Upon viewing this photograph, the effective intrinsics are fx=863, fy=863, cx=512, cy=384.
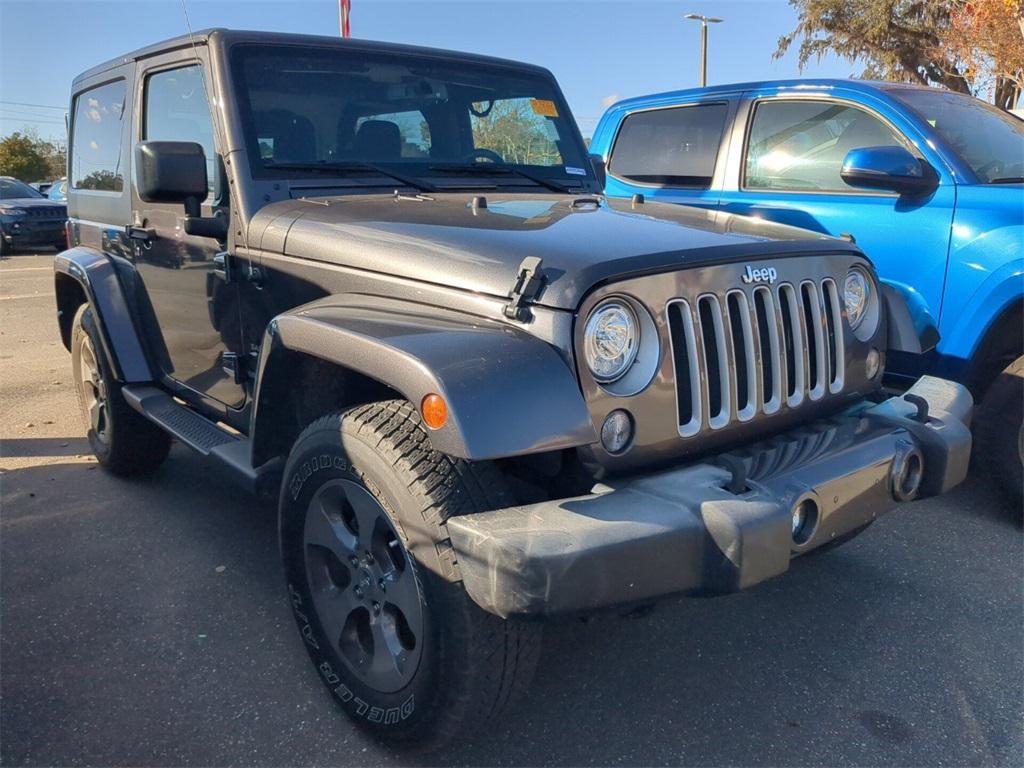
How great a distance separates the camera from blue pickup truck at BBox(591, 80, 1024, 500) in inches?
150

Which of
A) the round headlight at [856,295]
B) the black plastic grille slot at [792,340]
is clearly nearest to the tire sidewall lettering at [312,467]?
the black plastic grille slot at [792,340]

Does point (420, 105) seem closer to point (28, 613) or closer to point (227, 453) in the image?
point (227, 453)

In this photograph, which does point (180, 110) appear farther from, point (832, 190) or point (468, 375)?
point (832, 190)

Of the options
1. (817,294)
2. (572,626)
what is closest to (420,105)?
(817,294)

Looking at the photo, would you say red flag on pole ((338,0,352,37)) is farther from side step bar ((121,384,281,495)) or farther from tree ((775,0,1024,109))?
tree ((775,0,1024,109))

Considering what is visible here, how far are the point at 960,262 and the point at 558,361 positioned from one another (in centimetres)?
269

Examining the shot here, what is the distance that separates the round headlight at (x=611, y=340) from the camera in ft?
6.84

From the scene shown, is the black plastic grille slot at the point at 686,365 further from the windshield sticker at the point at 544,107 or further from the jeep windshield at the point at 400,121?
the windshield sticker at the point at 544,107

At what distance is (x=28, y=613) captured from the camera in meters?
3.10

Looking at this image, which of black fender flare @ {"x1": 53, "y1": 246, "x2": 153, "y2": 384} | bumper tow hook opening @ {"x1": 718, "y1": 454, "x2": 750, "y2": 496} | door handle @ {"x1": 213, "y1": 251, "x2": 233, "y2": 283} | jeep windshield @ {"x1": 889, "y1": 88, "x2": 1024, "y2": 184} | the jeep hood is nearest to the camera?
bumper tow hook opening @ {"x1": 718, "y1": 454, "x2": 750, "y2": 496}

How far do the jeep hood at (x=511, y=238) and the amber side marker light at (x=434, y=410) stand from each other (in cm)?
38

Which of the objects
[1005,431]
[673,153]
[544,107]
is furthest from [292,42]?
[1005,431]

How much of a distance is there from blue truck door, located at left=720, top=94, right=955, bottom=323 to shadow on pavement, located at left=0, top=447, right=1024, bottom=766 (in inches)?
50.2

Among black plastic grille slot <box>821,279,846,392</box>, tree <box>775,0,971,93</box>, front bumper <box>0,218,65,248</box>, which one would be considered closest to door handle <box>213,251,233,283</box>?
black plastic grille slot <box>821,279,846,392</box>
